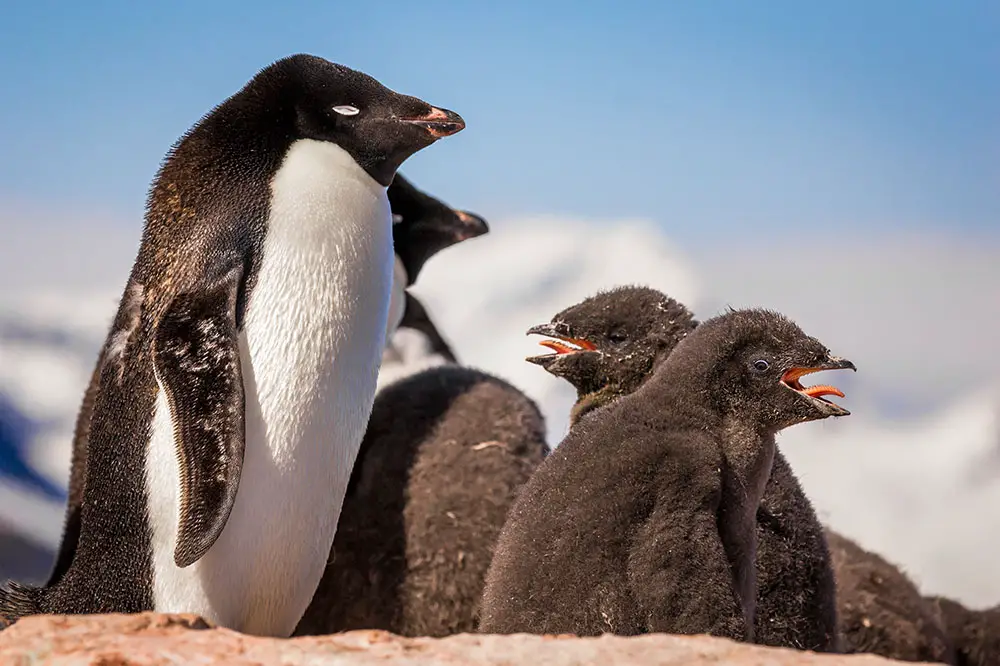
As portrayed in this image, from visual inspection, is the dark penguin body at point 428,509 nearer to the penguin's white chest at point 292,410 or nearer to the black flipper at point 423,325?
the penguin's white chest at point 292,410

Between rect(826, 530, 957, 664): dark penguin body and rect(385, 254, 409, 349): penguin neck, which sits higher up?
rect(385, 254, 409, 349): penguin neck

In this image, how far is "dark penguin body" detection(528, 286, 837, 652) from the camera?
2674 millimetres

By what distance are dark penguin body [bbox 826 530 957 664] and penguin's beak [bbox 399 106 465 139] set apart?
1.48 metres

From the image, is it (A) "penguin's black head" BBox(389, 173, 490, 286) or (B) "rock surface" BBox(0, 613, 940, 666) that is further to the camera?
(A) "penguin's black head" BBox(389, 173, 490, 286)

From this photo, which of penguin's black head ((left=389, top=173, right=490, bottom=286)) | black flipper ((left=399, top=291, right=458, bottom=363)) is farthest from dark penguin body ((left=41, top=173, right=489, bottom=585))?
black flipper ((left=399, top=291, right=458, bottom=363))

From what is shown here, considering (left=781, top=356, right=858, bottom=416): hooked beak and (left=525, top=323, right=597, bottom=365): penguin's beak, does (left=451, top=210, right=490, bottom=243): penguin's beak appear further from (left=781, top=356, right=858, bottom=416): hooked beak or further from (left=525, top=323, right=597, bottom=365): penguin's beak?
(left=781, top=356, right=858, bottom=416): hooked beak

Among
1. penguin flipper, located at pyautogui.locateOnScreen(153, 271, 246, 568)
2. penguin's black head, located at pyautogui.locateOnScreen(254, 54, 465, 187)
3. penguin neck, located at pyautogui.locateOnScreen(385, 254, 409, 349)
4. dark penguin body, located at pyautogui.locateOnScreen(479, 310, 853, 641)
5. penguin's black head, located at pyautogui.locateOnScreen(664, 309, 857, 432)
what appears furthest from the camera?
penguin neck, located at pyautogui.locateOnScreen(385, 254, 409, 349)

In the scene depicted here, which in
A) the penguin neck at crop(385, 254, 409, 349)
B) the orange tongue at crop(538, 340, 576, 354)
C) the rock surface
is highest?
the penguin neck at crop(385, 254, 409, 349)

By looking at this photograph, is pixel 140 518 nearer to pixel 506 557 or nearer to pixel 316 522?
pixel 316 522

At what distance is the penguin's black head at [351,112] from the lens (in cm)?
296

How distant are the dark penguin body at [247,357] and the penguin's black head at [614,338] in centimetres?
43

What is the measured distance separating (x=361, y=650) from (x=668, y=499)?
75cm

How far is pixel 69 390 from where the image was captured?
6.98 meters

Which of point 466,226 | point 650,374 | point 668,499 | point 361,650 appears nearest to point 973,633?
point 650,374
